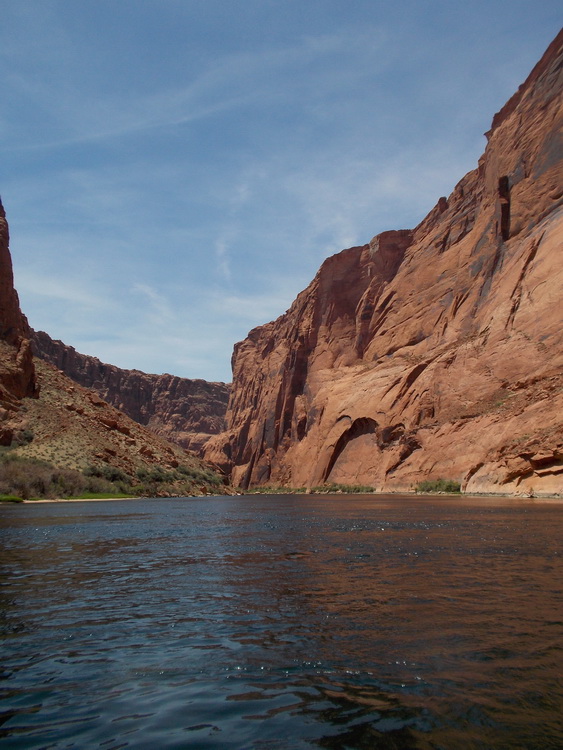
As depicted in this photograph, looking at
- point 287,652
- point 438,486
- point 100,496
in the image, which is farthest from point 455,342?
point 287,652

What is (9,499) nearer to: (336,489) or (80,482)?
(80,482)

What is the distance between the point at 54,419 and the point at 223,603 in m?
66.8

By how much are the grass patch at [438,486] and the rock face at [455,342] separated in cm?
149

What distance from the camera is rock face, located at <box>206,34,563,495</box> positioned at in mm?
58719

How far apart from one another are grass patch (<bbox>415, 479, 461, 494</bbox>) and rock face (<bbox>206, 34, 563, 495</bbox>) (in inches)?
58.6

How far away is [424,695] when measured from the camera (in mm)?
5992

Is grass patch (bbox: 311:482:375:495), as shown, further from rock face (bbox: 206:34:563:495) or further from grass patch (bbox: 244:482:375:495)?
rock face (bbox: 206:34:563:495)

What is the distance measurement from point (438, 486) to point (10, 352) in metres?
53.3

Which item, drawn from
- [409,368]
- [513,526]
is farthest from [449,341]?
[513,526]

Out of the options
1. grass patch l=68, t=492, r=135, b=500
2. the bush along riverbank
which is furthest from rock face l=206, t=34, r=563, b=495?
grass patch l=68, t=492, r=135, b=500

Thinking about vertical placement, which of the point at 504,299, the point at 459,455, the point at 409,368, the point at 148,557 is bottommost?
the point at 148,557

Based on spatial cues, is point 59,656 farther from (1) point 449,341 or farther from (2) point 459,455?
(1) point 449,341

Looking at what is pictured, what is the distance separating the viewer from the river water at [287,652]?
209 inches

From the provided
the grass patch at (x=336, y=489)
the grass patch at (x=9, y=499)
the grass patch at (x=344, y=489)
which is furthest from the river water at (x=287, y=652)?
the grass patch at (x=336, y=489)
